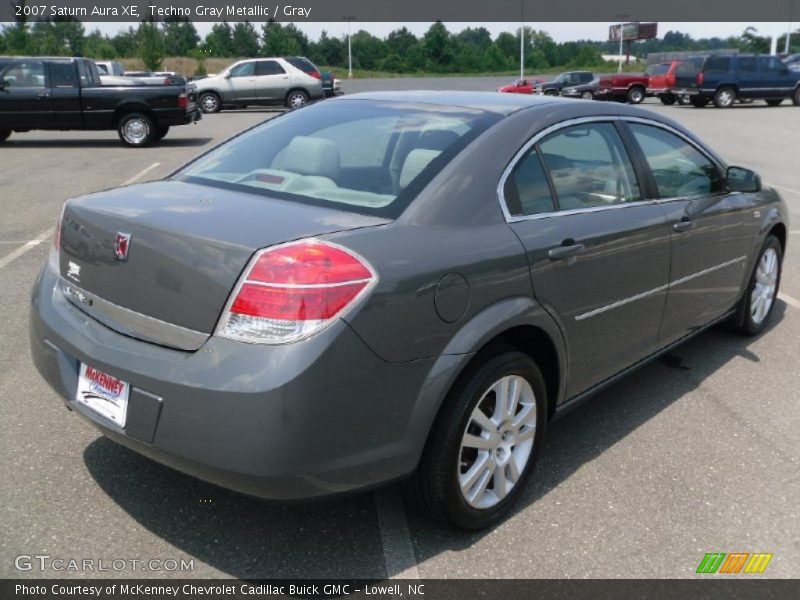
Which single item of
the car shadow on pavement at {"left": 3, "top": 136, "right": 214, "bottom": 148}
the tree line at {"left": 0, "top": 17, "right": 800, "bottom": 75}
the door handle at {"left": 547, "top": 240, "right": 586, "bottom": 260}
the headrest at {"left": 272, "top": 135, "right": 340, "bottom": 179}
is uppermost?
the tree line at {"left": 0, "top": 17, "right": 800, "bottom": 75}

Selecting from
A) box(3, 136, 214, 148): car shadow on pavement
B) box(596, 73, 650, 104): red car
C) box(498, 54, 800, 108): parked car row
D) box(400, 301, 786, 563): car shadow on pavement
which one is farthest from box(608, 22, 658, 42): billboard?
box(400, 301, 786, 563): car shadow on pavement

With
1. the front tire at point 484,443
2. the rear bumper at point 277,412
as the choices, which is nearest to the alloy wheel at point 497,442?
the front tire at point 484,443

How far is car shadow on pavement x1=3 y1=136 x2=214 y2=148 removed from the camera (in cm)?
1700

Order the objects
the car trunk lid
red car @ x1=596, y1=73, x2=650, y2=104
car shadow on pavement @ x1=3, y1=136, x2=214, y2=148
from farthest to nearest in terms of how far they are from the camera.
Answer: red car @ x1=596, y1=73, x2=650, y2=104 → car shadow on pavement @ x1=3, y1=136, x2=214, y2=148 → the car trunk lid

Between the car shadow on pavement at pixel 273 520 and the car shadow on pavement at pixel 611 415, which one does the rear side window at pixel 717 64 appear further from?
the car shadow on pavement at pixel 273 520

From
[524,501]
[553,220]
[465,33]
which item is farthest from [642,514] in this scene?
[465,33]

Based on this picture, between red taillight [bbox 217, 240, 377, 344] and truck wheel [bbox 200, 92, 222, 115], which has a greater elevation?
truck wheel [bbox 200, 92, 222, 115]

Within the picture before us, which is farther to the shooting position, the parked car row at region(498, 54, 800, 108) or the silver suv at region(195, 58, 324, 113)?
the parked car row at region(498, 54, 800, 108)

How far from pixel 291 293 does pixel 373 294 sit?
26 centimetres

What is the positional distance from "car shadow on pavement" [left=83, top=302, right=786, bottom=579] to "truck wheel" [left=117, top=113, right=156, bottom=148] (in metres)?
14.4

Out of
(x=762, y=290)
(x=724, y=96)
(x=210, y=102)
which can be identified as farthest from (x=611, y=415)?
(x=724, y=96)

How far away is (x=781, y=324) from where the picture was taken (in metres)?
5.67

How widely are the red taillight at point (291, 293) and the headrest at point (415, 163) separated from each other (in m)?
0.60

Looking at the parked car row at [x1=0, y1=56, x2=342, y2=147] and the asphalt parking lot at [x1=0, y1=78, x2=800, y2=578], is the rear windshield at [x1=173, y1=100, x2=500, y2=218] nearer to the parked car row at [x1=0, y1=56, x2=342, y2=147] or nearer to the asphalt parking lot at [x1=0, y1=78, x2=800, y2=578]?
the asphalt parking lot at [x1=0, y1=78, x2=800, y2=578]
